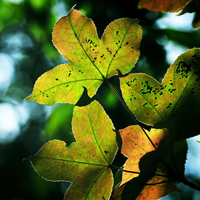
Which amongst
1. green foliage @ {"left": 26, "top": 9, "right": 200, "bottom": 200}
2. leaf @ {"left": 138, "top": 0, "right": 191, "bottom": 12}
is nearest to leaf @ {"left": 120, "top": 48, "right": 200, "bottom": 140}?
green foliage @ {"left": 26, "top": 9, "right": 200, "bottom": 200}

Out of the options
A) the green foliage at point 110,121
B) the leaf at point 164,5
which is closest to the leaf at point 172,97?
the green foliage at point 110,121

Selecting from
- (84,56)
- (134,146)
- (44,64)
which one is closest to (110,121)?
(134,146)

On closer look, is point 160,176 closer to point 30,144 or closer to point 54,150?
point 54,150

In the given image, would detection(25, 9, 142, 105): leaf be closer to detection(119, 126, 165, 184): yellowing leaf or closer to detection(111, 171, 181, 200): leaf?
detection(119, 126, 165, 184): yellowing leaf

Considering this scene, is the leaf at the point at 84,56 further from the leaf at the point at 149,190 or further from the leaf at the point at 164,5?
the leaf at the point at 149,190

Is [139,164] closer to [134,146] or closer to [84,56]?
[134,146]

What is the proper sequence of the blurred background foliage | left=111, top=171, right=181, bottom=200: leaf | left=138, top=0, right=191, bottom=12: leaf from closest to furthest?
left=138, top=0, right=191, bottom=12: leaf
left=111, top=171, right=181, bottom=200: leaf
the blurred background foliage
